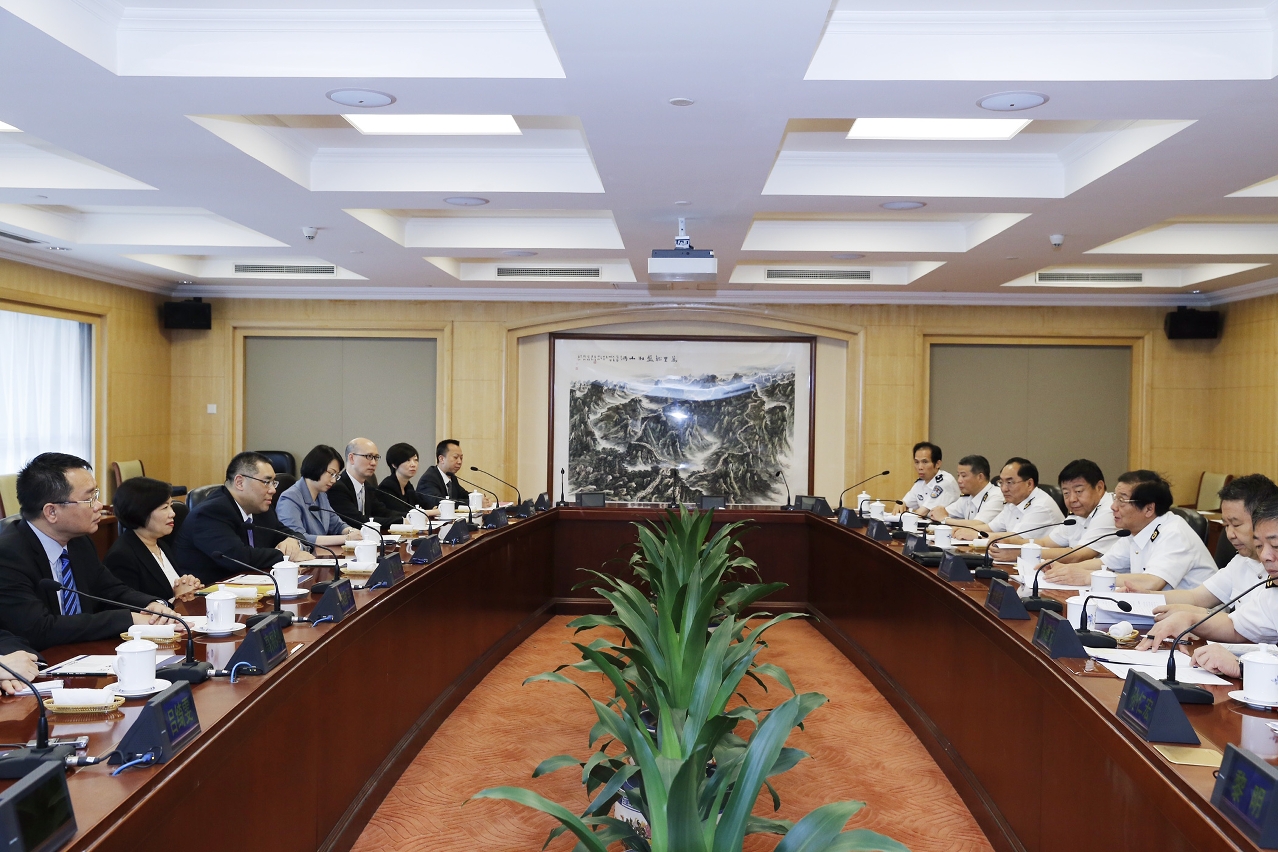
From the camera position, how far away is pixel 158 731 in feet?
5.31

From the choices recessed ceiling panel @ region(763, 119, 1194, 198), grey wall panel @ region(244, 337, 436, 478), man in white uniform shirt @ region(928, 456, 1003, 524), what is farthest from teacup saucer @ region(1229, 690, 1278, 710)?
grey wall panel @ region(244, 337, 436, 478)

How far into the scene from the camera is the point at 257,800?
2.04 metres

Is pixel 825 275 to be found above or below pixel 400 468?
above

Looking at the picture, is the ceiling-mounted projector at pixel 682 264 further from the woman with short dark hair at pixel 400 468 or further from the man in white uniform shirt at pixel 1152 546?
the man in white uniform shirt at pixel 1152 546

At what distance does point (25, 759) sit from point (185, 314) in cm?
814

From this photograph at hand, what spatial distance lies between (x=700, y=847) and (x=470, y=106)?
114 inches

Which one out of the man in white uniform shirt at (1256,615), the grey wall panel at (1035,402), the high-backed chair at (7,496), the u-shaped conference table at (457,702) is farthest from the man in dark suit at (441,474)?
the man in white uniform shirt at (1256,615)

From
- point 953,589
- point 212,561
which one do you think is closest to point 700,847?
point 953,589

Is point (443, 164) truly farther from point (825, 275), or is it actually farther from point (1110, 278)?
point (1110, 278)

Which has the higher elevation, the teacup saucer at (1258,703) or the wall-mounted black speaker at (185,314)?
the wall-mounted black speaker at (185,314)

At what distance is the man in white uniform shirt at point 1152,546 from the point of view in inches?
145

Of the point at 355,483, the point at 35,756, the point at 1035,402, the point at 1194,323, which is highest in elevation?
the point at 1194,323

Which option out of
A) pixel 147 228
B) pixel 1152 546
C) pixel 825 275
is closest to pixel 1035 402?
pixel 825 275

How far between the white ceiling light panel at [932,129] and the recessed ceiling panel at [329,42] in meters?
1.86
